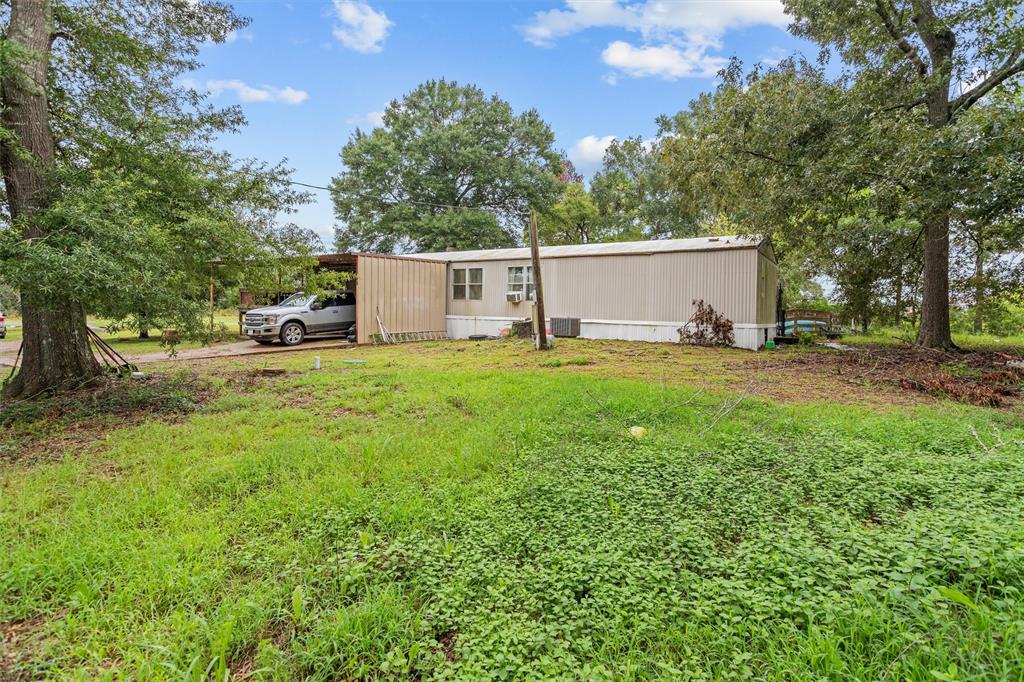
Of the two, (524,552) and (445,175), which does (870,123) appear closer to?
(524,552)

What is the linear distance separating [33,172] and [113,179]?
1.05 meters

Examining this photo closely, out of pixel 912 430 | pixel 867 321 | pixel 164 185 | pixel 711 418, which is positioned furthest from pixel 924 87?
pixel 164 185

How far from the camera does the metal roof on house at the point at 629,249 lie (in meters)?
11.9

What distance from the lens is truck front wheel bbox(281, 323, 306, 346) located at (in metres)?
12.9

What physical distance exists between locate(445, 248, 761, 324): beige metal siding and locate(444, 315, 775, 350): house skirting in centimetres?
16

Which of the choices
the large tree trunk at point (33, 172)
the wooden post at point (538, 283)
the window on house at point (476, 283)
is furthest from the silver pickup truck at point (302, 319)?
the large tree trunk at point (33, 172)

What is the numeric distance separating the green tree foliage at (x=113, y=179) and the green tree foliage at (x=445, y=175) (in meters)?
18.0

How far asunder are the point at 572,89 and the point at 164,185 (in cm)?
1484

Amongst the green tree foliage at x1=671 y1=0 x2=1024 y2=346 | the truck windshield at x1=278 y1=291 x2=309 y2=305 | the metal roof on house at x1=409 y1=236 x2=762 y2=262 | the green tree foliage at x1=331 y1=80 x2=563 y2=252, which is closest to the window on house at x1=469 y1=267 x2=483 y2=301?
the metal roof on house at x1=409 y1=236 x2=762 y2=262

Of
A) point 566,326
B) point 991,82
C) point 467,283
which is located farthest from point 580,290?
point 991,82

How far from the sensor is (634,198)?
89.7 feet

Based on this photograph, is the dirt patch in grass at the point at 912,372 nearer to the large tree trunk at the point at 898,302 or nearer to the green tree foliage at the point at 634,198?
the large tree trunk at the point at 898,302

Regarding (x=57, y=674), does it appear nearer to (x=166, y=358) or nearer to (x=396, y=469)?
(x=396, y=469)

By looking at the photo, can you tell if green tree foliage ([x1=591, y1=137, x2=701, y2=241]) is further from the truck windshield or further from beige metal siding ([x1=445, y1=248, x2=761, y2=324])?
the truck windshield
